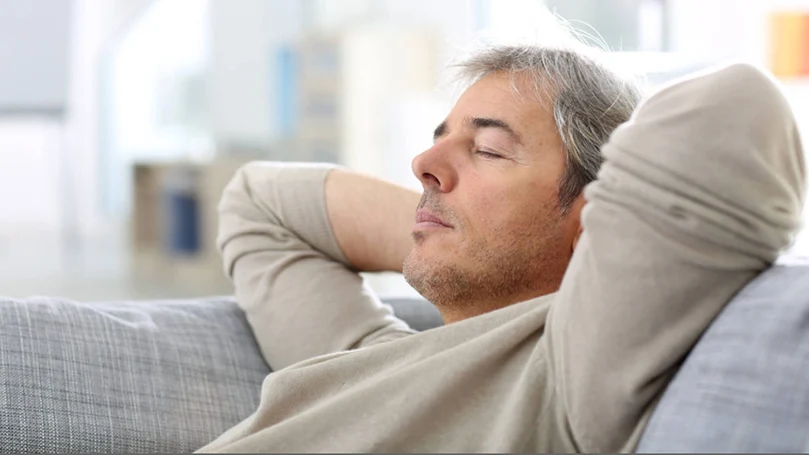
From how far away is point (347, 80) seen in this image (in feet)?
15.2

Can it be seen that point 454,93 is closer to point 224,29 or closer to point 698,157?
point 698,157

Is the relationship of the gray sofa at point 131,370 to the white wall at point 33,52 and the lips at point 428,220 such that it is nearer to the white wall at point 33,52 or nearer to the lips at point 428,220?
the lips at point 428,220

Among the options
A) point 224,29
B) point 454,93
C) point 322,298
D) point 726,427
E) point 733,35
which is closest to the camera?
point 726,427

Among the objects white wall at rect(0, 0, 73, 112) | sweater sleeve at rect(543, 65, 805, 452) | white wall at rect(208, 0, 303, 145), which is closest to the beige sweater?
sweater sleeve at rect(543, 65, 805, 452)

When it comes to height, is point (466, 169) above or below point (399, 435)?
above

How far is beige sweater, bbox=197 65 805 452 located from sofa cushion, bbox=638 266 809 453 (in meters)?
0.02

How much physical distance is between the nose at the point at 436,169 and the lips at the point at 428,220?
0.03 meters

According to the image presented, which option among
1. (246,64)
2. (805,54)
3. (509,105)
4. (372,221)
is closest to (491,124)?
(509,105)

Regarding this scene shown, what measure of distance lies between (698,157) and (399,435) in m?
0.38

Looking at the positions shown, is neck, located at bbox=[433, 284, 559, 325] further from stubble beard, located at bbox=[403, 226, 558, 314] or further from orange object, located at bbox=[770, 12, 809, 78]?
orange object, located at bbox=[770, 12, 809, 78]

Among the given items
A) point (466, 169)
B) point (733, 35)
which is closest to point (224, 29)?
point (733, 35)

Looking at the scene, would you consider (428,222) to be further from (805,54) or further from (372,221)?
(805,54)

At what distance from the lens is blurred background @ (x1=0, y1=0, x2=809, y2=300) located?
13.8ft

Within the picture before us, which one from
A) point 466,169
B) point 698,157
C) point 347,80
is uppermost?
point 698,157
